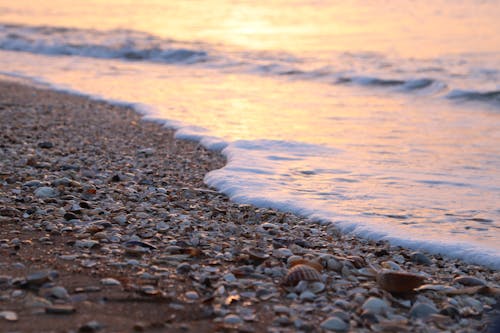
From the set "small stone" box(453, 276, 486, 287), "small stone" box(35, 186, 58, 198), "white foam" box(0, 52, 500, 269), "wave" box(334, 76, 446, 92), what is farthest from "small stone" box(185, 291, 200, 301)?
"wave" box(334, 76, 446, 92)

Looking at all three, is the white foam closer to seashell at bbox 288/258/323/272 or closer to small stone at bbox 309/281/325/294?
seashell at bbox 288/258/323/272

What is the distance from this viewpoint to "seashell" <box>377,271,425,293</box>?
3.14m

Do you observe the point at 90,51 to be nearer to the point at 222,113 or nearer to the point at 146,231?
the point at 222,113

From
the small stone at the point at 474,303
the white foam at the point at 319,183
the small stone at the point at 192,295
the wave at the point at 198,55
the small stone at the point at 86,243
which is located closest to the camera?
the small stone at the point at 192,295

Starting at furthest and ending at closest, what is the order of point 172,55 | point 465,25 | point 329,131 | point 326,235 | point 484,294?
point 465,25 → point 172,55 → point 329,131 → point 326,235 → point 484,294

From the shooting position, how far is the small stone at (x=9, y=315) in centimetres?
261

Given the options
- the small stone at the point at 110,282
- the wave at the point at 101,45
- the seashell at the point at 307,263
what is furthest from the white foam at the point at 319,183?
the wave at the point at 101,45

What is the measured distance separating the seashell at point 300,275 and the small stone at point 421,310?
0.46 m

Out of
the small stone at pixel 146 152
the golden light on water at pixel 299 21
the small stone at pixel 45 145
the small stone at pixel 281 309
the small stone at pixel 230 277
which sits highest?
the golden light on water at pixel 299 21

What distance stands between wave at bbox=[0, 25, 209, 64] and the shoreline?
434 inches

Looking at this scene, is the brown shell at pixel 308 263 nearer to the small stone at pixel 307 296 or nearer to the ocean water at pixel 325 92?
the small stone at pixel 307 296

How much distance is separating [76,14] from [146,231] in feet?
71.7

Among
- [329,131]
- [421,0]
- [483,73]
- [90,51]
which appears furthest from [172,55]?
[421,0]

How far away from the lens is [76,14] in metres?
24.2
